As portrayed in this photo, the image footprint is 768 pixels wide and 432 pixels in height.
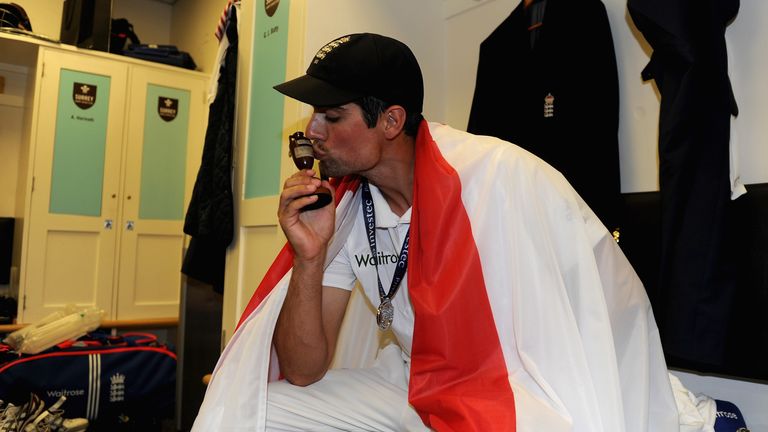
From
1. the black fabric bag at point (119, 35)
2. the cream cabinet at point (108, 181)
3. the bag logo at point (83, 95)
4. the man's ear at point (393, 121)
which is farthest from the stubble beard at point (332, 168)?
the black fabric bag at point (119, 35)

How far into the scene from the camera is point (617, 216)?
1.87 meters

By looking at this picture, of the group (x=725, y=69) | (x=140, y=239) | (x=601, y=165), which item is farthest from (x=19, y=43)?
(x=725, y=69)

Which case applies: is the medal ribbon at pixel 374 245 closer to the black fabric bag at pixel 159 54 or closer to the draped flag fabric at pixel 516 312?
the draped flag fabric at pixel 516 312

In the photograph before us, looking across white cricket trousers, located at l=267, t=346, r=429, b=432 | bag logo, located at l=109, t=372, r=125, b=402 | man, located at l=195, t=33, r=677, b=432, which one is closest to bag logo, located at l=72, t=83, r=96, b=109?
bag logo, located at l=109, t=372, r=125, b=402

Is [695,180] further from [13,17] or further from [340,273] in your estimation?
[13,17]

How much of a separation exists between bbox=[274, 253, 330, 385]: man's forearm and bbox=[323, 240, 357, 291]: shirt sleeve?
0.38 feet

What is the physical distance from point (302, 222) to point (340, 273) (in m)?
0.22

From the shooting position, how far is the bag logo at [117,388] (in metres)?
3.12

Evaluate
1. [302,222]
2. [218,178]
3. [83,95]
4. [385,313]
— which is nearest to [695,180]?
[385,313]

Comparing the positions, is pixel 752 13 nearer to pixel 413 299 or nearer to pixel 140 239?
pixel 413 299

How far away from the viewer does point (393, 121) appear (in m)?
1.50

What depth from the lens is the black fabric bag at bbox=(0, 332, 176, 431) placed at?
2.90 m

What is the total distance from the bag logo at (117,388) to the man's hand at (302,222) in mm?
2169

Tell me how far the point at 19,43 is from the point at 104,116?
65cm
